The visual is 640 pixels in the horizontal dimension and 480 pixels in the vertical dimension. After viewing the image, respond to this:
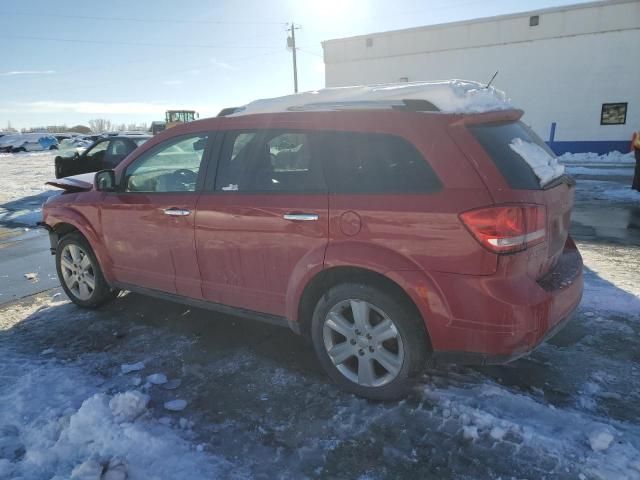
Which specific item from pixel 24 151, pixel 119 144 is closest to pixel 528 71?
pixel 119 144

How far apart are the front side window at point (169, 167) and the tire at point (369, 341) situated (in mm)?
1507

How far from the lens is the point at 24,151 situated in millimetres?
43469

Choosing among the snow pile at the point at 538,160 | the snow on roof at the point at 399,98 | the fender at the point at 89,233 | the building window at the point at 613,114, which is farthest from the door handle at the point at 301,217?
the building window at the point at 613,114

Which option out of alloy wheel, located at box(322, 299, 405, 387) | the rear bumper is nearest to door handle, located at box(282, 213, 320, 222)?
alloy wheel, located at box(322, 299, 405, 387)

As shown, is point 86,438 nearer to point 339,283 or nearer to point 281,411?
point 281,411

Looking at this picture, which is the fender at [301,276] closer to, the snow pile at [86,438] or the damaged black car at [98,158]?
the snow pile at [86,438]

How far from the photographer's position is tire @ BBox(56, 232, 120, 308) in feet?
15.3

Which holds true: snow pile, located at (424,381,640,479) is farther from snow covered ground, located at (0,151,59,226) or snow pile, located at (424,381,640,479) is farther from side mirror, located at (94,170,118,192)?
snow covered ground, located at (0,151,59,226)

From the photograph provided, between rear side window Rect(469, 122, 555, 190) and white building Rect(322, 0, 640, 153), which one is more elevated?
white building Rect(322, 0, 640, 153)

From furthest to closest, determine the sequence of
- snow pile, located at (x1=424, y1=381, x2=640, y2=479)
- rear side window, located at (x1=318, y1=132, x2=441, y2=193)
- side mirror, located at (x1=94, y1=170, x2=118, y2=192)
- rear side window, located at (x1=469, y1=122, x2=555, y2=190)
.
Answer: side mirror, located at (x1=94, y1=170, x2=118, y2=192) → rear side window, located at (x1=318, y1=132, x2=441, y2=193) → rear side window, located at (x1=469, y1=122, x2=555, y2=190) → snow pile, located at (x1=424, y1=381, x2=640, y2=479)

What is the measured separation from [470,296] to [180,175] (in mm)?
2545

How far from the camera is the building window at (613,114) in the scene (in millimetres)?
21109

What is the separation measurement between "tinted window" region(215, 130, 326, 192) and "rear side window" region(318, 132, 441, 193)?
12cm

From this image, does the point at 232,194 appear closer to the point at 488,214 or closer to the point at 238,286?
the point at 238,286
